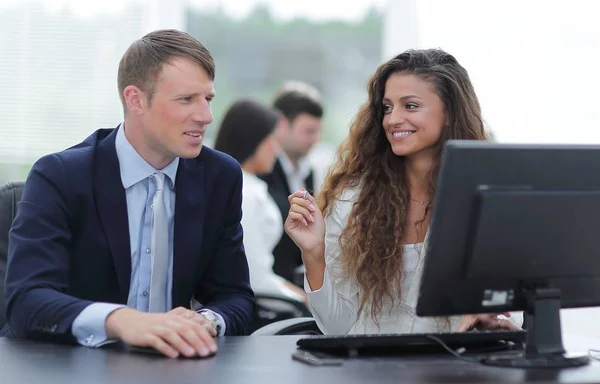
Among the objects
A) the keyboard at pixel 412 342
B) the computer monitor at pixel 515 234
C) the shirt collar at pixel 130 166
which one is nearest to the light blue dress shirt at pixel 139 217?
the shirt collar at pixel 130 166

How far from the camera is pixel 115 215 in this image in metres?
2.05

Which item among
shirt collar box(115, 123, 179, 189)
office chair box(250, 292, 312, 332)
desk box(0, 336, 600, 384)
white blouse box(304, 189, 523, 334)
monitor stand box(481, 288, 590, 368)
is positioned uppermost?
shirt collar box(115, 123, 179, 189)

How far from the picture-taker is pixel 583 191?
1.62 meters

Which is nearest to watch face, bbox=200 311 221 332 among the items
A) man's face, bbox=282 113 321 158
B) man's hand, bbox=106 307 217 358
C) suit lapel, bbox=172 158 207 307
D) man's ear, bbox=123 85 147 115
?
suit lapel, bbox=172 158 207 307

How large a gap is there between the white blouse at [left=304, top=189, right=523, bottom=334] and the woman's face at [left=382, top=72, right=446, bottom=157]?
0.28 metres

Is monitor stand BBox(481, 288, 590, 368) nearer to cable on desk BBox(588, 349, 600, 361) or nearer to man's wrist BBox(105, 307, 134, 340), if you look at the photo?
cable on desk BBox(588, 349, 600, 361)

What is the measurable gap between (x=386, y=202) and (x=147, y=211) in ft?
2.19

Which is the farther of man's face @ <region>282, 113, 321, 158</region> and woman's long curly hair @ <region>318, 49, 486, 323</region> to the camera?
Result: man's face @ <region>282, 113, 321, 158</region>

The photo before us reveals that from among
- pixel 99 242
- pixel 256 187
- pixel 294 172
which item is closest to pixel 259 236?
Answer: pixel 256 187

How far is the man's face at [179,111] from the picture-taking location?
210 centimetres

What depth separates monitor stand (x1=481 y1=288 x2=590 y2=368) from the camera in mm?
1650

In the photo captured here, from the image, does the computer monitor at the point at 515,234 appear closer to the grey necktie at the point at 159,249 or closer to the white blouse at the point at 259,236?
the grey necktie at the point at 159,249

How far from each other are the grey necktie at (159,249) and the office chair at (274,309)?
129 centimetres

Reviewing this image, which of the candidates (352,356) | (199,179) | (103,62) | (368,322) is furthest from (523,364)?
(103,62)
